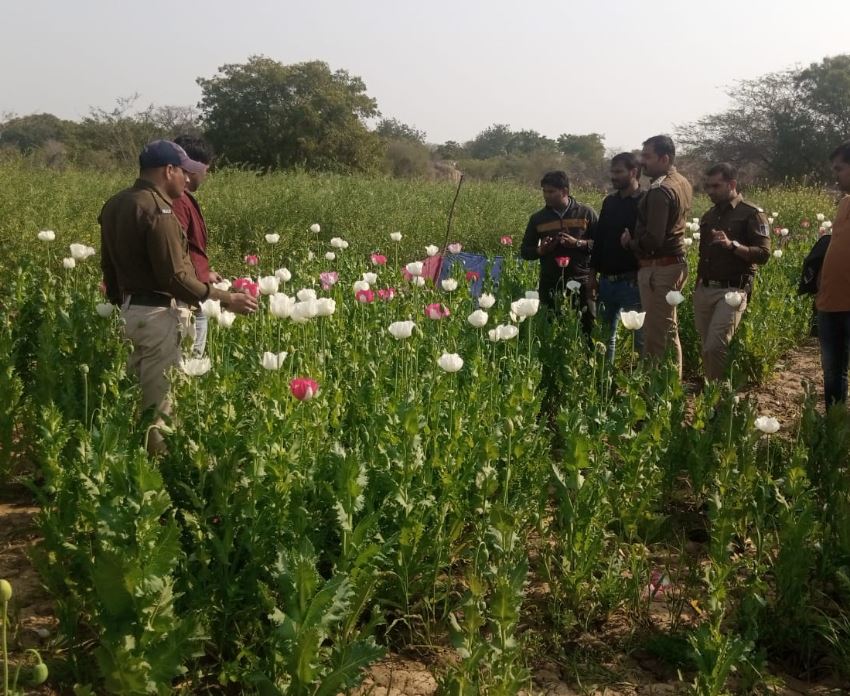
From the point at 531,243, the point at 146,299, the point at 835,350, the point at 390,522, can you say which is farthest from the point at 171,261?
the point at 835,350

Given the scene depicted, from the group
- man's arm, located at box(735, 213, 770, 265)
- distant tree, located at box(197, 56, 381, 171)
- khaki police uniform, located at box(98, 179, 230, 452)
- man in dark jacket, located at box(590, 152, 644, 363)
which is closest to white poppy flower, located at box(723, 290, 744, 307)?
man's arm, located at box(735, 213, 770, 265)

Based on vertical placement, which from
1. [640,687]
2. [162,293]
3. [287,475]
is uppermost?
[162,293]

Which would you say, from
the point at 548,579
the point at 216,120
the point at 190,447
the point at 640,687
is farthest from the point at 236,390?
the point at 216,120

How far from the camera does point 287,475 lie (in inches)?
99.1

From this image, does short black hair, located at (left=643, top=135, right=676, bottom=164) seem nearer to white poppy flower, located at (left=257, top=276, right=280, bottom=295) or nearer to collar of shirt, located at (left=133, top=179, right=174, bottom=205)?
white poppy flower, located at (left=257, top=276, right=280, bottom=295)

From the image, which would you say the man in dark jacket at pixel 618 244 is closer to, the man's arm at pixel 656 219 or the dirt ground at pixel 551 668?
the man's arm at pixel 656 219

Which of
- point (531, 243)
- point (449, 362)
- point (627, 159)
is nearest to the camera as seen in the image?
point (449, 362)

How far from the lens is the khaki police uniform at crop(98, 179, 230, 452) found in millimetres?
3551

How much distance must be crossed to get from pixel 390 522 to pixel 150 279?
1742 mm

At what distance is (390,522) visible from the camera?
9.60ft

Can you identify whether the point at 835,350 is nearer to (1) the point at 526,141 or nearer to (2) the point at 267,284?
(2) the point at 267,284

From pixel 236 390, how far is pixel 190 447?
27.1 inches

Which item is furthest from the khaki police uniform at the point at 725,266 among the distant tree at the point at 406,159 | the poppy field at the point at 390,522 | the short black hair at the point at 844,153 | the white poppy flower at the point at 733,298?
the distant tree at the point at 406,159

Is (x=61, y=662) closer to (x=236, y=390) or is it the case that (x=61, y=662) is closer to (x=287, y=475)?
(x=287, y=475)
